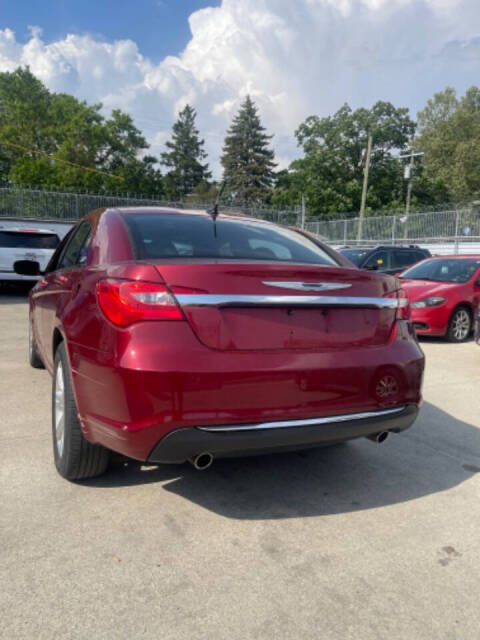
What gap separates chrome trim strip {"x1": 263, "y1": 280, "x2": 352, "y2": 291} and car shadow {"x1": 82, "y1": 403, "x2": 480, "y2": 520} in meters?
1.14

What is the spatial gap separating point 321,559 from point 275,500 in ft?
1.91

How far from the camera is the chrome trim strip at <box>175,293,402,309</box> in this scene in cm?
246

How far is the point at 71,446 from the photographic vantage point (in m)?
2.91

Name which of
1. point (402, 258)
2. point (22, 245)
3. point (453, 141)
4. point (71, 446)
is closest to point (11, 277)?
point (22, 245)

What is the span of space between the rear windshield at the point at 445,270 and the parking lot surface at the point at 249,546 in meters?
5.72

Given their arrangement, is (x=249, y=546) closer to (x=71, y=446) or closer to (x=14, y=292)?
(x=71, y=446)

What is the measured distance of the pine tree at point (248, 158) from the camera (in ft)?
226

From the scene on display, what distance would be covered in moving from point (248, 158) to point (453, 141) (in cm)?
2403

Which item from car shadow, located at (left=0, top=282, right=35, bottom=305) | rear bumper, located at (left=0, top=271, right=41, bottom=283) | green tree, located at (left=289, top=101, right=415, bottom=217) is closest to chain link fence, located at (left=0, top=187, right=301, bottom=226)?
car shadow, located at (left=0, top=282, right=35, bottom=305)

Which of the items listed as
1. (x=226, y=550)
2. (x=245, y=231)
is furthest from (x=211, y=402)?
(x=245, y=231)

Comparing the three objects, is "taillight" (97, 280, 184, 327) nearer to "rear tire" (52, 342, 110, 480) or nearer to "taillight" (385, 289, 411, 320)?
"rear tire" (52, 342, 110, 480)

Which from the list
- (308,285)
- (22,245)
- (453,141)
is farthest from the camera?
(453,141)

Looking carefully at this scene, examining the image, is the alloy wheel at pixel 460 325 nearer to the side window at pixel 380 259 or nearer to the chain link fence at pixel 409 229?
the side window at pixel 380 259

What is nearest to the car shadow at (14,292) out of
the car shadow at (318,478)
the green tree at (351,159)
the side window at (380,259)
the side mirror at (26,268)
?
the side mirror at (26,268)
